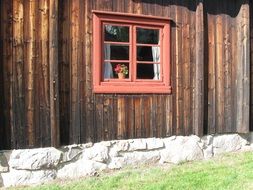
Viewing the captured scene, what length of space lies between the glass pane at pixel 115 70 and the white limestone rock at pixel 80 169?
151 centimetres

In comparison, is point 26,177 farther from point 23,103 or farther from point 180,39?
point 180,39

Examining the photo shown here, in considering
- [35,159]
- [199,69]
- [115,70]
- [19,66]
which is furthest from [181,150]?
[19,66]

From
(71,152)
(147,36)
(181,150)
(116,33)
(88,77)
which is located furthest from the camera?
(181,150)

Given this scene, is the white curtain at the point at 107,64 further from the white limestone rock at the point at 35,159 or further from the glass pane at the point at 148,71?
the white limestone rock at the point at 35,159

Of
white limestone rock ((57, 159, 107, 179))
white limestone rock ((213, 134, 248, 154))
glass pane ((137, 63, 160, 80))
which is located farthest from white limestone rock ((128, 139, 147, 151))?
white limestone rock ((213, 134, 248, 154))

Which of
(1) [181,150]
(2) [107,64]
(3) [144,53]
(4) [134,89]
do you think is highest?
(3) [144,53]

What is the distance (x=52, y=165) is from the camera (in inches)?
314

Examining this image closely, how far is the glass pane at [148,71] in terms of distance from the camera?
901 cm

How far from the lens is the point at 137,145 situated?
28.8 feet

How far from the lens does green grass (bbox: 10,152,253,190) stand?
7387 millimetres

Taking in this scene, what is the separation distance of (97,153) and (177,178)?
1.45 metres

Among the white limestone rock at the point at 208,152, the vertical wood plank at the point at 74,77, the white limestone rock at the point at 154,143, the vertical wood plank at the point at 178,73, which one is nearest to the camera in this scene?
the vertical wood plank at the point at 74,77

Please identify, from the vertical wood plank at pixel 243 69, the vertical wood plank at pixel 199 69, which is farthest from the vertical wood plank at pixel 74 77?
the vertical wood plank at pixel 243 69

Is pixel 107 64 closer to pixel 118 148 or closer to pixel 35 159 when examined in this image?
pixel 118 148
